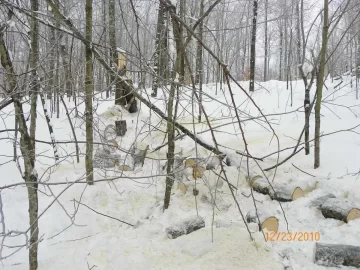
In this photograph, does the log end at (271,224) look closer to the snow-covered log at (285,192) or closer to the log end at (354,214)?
the snow-covered log at (285,192)

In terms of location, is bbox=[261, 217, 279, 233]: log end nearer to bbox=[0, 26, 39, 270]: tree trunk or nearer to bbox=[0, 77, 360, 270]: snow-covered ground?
bbox=[0, 77, 360, 270]: snow-covered ground

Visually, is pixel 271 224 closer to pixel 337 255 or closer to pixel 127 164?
pixel 337 255

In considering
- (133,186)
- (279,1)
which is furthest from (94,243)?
(279,1)

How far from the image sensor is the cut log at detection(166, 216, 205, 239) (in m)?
3.00

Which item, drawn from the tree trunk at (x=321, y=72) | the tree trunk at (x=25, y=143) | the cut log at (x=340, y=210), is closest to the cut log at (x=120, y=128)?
the tree trunk at (x=25, y=143)

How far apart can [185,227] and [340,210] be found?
1.48 meters

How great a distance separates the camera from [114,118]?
A: 7.17 m

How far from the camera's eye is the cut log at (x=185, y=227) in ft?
9.84

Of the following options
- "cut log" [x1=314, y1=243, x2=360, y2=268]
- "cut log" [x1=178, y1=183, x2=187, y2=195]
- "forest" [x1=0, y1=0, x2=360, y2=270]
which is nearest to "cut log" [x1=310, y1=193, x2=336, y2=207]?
"forest" [x1=0, y1=0, x2=360, y2=270]

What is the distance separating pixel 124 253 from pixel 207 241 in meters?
0.77
